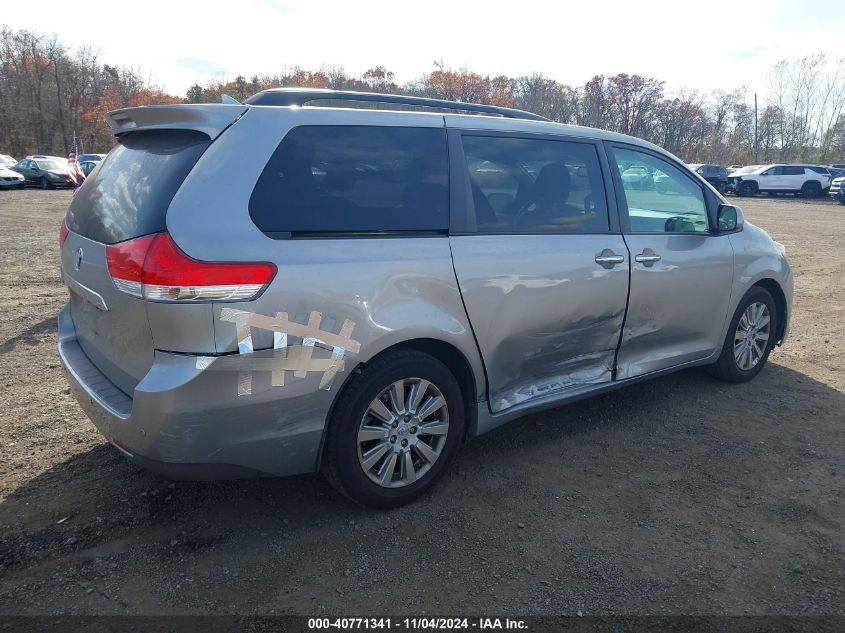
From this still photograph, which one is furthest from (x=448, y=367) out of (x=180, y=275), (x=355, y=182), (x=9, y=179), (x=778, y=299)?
(x=9, y=179)

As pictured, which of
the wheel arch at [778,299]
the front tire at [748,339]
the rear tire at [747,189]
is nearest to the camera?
the front tire at [748,339]

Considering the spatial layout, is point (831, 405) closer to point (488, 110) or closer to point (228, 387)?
point (488, 110)

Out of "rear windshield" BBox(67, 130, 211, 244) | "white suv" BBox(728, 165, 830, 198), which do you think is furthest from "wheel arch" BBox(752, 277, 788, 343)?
"white suv" BBox(728, 165, 830, 198)

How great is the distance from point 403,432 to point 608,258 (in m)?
1.65

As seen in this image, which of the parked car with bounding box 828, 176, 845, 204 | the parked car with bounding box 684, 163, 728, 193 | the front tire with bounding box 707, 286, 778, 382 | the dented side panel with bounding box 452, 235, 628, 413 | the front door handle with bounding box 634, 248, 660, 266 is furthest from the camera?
the parked car with bounding box 684, 163, 728, 193

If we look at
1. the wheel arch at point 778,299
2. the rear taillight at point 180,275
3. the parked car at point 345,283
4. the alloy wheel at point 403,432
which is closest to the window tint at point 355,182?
the parked car at point 345,283

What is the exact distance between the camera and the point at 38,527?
287cm

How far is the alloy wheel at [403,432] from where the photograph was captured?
2939 mm

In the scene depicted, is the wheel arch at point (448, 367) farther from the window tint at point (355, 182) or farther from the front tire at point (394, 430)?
the window tint at point (355, 182)

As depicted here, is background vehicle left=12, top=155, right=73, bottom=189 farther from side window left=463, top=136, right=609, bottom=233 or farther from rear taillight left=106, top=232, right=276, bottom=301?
rear taillight left=106, top=232, right=276, bottom=301

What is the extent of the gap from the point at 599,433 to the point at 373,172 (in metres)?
2.26

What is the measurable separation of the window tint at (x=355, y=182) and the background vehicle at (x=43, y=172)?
31893mm

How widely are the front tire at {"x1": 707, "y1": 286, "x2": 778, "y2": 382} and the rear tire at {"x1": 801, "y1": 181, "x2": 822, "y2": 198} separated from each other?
110 feet

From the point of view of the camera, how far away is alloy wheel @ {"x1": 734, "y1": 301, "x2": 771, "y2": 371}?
4.82 metres
